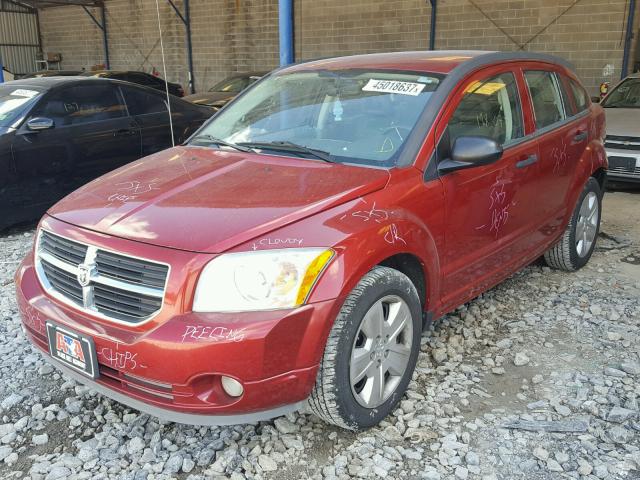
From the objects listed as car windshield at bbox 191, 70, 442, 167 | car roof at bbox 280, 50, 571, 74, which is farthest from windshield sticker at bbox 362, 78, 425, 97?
car roof at bbox 280, 50, 571, 74

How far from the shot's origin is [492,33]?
43.7 ft

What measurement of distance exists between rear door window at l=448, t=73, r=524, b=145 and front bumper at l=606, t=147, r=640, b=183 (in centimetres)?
417

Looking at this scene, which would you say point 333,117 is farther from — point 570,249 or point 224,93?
point 224,93

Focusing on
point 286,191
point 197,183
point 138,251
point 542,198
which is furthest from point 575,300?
point 138,251

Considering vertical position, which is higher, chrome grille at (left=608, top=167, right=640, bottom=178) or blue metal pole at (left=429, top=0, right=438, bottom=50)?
blue metal pole at (left=429, top=0, right=438, bottom=50)

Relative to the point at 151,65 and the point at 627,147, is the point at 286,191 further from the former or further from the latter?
the point at 151,65

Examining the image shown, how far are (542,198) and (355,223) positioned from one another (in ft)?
6.35

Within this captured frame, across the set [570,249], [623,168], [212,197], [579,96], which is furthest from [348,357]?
[623,168]

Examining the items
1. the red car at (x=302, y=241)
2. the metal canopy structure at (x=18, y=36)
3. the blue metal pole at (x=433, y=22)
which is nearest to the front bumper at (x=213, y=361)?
the red car at (x=302, y=241)

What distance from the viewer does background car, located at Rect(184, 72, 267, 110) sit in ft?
36.3

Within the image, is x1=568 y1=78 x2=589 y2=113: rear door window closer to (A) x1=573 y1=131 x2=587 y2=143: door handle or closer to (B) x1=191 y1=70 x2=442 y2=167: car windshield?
(A) x1=573 y1=131 x2=587 y2=143: door handle

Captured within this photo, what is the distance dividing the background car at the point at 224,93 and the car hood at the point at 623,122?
620cm

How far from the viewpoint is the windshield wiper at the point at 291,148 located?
118 inches

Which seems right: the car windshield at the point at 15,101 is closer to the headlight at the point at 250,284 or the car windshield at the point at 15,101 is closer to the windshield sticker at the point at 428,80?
the windshield sticker at the point at 428,80
